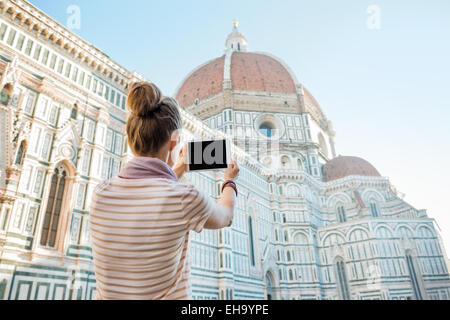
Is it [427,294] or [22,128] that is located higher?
[22,128]

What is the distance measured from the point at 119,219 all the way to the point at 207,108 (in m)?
36.9

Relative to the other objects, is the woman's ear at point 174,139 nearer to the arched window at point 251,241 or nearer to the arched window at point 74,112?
the arched window at point 74,112

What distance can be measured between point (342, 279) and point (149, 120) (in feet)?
99.9

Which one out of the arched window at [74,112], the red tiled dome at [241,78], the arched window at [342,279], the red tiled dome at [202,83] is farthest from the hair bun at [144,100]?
the red tiled dome at [202,83]

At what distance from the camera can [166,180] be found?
1187 millimetres

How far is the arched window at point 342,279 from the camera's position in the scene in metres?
26.7

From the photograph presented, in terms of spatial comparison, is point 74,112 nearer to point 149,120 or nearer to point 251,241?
point 149,120

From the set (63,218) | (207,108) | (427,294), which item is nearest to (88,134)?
(63,218)

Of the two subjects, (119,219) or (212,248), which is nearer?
(119,219)

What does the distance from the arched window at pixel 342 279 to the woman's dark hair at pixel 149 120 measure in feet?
97.9

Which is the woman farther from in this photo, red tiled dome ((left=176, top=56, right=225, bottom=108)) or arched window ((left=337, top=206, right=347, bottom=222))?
red tiled dome ((left=176, top=56, right=225, bottom=108))

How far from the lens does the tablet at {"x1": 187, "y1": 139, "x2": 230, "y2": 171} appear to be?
5.24 ft

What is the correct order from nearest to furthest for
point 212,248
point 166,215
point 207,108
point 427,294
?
point 166,215
point 212,248
point 427,294
point 207,108
